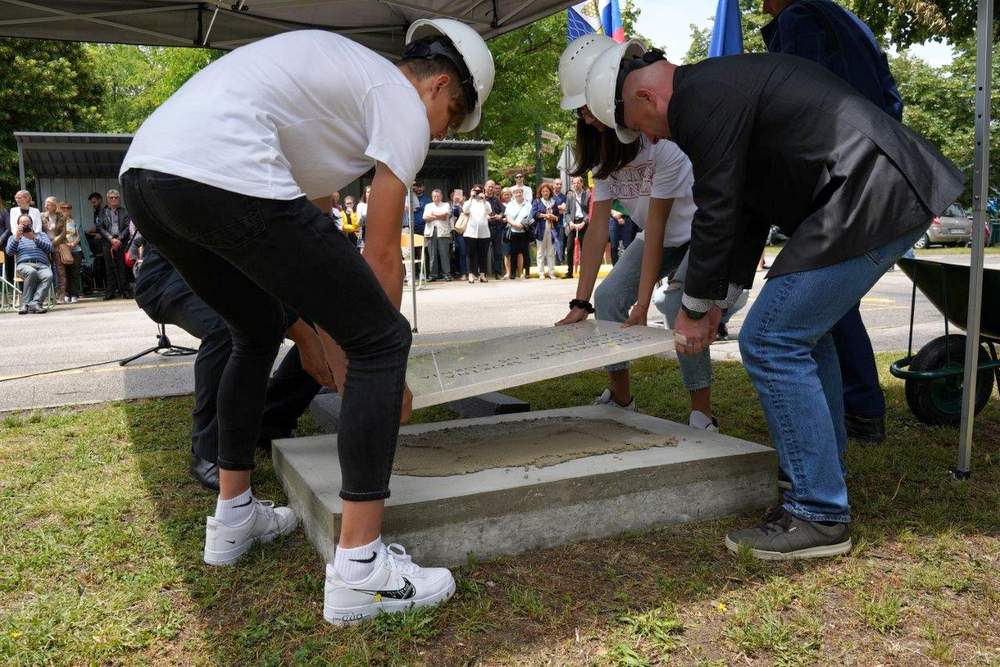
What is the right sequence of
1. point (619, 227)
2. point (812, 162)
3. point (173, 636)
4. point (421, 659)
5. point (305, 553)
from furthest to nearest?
point (619, 227) → point (305, 553) → point (812, 162) → point (173, 636) → point (421, 659)

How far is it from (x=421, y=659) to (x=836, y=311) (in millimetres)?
1705

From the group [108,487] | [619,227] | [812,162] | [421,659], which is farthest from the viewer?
[619,227]

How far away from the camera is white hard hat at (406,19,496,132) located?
247 cm

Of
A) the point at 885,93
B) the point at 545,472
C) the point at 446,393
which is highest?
the point at 885,93

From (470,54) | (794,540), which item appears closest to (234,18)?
(470,54)

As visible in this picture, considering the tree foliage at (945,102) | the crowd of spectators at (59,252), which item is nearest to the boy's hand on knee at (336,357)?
the crowd of spectators at (59,252)

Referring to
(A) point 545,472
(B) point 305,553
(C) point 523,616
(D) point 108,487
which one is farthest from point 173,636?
(D) point 108,487

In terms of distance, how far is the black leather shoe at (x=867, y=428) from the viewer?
4.16 metres

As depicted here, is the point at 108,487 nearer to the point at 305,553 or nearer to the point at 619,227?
the point at 305,553

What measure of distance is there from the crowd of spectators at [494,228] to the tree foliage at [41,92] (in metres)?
19.4

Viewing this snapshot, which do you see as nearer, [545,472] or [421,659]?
[421,659]

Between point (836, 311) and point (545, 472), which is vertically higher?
point (836, 311)

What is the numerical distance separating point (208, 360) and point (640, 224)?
231cm

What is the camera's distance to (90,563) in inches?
115
